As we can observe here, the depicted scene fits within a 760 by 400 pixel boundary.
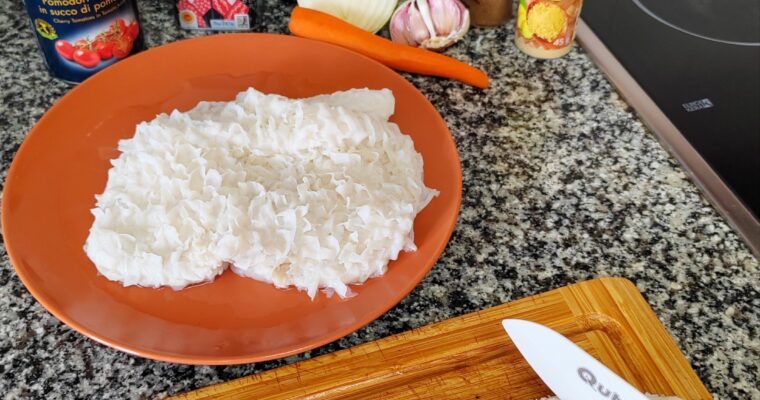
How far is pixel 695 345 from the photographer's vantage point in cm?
81

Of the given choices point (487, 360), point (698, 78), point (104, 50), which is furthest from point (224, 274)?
point (698, 78)

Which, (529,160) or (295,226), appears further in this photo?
(529,160)

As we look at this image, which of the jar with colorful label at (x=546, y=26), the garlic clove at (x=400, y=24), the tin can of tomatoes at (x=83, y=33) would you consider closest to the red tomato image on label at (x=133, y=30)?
the tin can of tomatoes at (x=83, y=33)

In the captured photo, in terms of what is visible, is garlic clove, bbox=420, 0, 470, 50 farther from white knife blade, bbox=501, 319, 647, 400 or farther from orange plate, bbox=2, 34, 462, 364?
white knife blade, bbox=501, 319, 647, 400

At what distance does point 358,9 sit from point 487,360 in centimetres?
65

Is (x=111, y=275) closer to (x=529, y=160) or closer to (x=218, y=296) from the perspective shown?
(x=218, y=296)

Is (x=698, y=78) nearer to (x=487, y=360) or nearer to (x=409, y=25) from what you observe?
(x=409, y=25)

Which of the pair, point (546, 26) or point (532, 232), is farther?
point (546, 26)

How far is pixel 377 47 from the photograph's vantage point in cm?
112

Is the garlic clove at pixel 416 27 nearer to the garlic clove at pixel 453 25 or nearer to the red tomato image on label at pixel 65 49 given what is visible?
the garlic clove at pixel 453 25

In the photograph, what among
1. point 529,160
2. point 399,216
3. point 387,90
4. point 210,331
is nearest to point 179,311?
point 210,331

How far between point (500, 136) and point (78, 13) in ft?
2.03

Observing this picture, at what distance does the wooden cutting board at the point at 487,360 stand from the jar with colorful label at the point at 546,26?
0.47m

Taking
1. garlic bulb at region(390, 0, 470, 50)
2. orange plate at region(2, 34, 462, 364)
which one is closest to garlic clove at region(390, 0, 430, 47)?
garlic bulb at region(390, 0, 470, 50)
